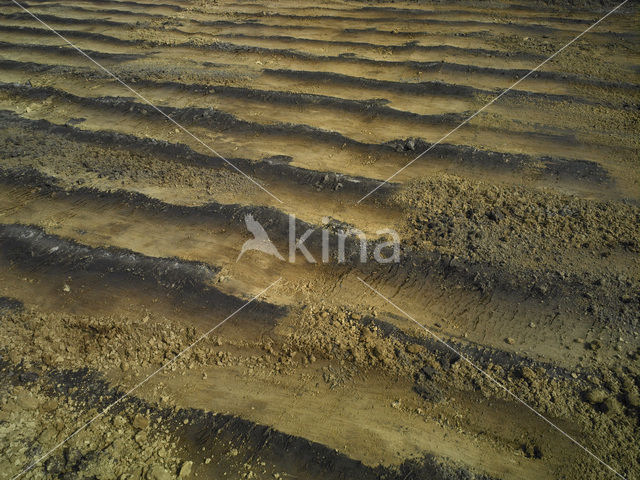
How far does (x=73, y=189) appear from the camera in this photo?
3.98 m

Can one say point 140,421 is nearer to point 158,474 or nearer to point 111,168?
point 158,474

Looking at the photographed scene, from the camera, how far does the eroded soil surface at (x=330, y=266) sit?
7.59 ft

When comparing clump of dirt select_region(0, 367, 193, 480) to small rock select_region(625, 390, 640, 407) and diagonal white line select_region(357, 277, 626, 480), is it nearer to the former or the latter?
diagonal white line select_region(357, 277, 626, 480)

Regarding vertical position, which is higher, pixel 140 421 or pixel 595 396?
pixel 595 396

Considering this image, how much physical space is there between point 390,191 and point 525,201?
1079 mm

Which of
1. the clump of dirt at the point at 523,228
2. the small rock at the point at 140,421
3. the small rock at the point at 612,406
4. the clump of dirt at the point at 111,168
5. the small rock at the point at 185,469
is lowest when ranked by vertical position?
the small rock at the point at 185,469

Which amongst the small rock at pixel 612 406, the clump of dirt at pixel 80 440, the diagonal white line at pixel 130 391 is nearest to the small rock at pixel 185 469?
the clump of dirt at pixel 80 440

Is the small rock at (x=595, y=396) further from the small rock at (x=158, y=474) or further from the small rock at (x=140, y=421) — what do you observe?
the small rock at (x=140, y=421)

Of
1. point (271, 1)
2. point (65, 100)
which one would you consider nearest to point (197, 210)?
point (65, 100)

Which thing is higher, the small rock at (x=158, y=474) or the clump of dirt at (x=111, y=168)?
the clump of dirt at (x=111, y=168)

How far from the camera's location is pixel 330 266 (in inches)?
127

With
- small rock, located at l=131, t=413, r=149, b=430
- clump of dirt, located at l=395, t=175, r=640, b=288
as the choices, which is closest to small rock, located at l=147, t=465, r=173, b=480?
small rock, located at l=131, t=413, r=149, b=430

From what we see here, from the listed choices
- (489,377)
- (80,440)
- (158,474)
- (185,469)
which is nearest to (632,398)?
(489,377)

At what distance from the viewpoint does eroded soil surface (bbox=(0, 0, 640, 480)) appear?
2.31m
